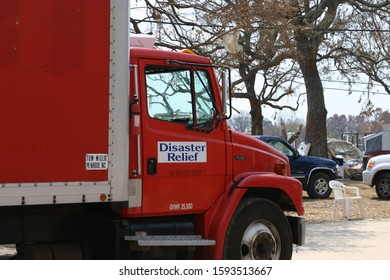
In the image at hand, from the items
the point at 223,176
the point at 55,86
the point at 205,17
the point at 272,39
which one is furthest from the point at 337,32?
the point at 55,86

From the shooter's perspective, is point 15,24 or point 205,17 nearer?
point 15,24

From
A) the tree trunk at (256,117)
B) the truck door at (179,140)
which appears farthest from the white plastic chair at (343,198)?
the tree trunk at (256,117)

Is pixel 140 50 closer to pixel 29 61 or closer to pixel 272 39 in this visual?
pixel 29 61

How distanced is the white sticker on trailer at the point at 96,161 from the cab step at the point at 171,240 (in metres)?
0.88

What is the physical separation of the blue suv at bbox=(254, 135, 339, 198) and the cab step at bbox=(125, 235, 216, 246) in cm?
1314

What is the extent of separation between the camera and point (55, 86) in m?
5.64

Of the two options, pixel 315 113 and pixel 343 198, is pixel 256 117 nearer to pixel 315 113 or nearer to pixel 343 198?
pixel 315 113

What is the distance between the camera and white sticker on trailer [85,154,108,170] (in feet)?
19.0

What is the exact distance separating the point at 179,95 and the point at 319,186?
13937 millimetres

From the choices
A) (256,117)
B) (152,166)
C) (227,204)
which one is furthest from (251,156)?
(256,117)

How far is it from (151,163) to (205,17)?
8.78 metres

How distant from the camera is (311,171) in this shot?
19719 millimetres

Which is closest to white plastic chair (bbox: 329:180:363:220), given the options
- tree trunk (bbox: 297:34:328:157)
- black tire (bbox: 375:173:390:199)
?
black tire (bbox: 375:173:390:199)

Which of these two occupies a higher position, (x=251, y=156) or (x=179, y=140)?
(x=179, y=140)
